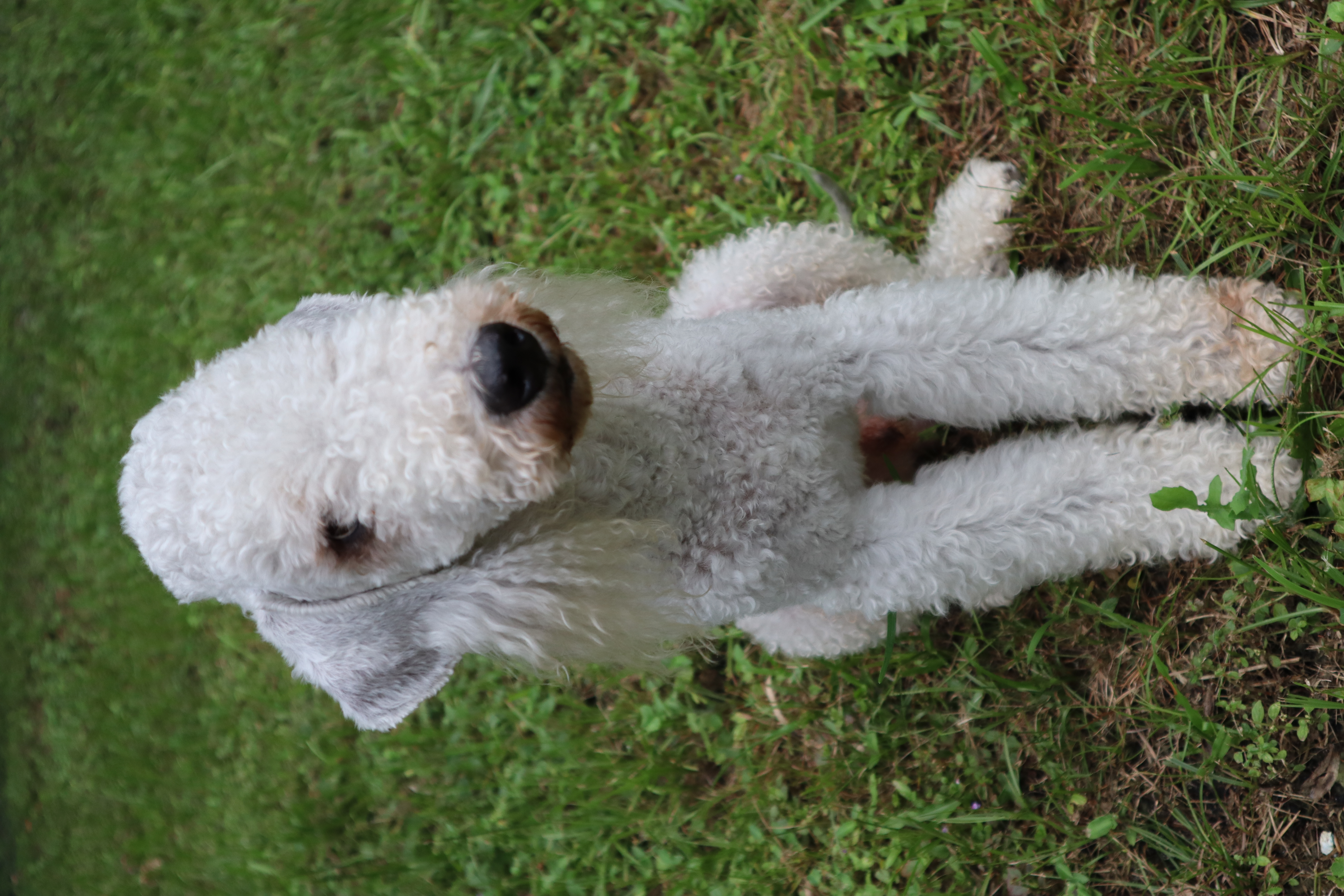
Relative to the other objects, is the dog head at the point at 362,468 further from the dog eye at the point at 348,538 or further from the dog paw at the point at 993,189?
the dog paw at the point at 993,189

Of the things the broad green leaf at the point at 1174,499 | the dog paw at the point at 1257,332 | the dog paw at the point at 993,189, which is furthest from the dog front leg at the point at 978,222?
the broad green leaf at the point at 1174,499

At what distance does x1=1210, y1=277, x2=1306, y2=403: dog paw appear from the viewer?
6.66 ft

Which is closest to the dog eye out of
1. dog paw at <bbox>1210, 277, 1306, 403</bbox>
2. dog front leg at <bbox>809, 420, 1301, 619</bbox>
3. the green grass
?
the green grass

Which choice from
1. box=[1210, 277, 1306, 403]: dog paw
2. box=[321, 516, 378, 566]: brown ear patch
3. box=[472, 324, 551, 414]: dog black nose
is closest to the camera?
box=[472, 324, 551, 414]: dog black nose

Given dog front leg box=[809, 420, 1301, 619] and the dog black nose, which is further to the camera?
dog front leg box=[809, 420, 1301, 619]

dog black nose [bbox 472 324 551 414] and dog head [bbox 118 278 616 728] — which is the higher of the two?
dog black nose [bbox 472 324 551 414]

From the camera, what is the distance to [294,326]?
6.22ft

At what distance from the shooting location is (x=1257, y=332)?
201 centimetres

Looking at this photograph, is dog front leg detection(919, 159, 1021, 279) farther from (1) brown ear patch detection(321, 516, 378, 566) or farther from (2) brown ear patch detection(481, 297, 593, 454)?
(1) brown ear patch detection(321, 516, 378, 566)

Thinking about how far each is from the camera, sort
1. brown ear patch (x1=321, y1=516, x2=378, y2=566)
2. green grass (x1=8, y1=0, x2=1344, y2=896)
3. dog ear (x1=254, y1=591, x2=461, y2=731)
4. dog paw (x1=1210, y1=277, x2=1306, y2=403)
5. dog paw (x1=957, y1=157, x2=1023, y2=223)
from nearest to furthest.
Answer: brown ear patch (x1=321, y1=516, x2=378, y2=566) → dog ear (x1=254, y1=591, x2=461, y2=731) → dog paw (x1=1210, y1=277, x2=1306, y2=403) → green grass (x1=8, y1=0, x2=1344, y2=896) → dog paw (x1=957, y1=157, x2=1023, y2=223)

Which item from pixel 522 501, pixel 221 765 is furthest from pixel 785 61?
pixel 221 765

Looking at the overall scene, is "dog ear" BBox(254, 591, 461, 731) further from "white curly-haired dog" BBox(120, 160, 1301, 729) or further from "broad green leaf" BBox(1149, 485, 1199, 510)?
"broad green leaf" BBox(1149, 485, 1199, 510)

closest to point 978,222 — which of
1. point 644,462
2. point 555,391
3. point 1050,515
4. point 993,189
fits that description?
point 993,189

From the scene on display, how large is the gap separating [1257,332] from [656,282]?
1881 millimetres
